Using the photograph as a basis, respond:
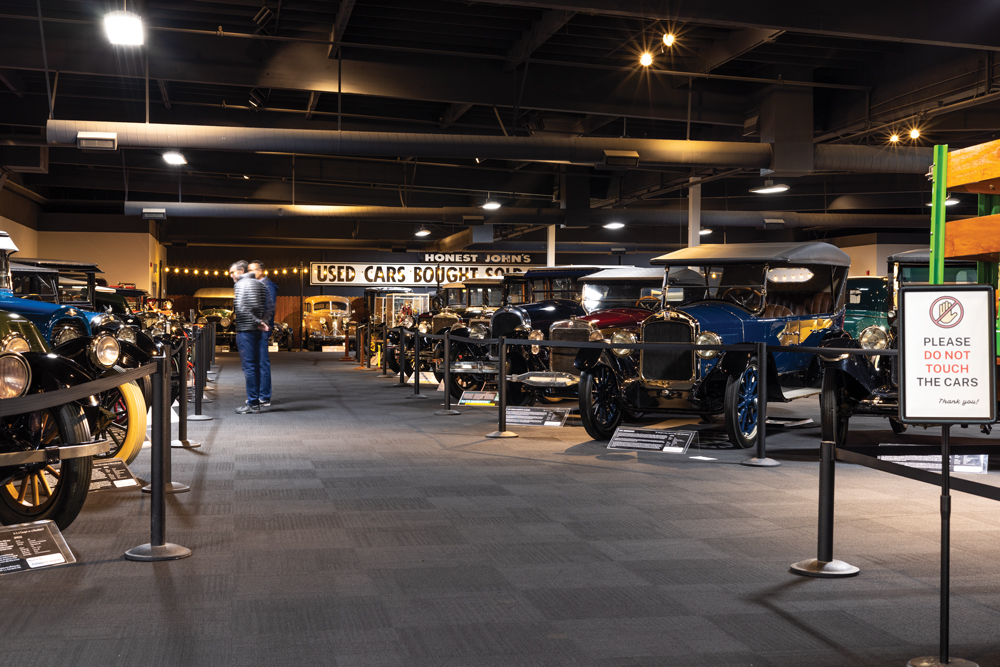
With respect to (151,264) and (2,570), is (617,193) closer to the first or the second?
(151,264)

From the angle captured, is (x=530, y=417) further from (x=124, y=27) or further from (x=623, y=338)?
(x=124, y=27)

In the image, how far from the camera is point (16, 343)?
5.27m

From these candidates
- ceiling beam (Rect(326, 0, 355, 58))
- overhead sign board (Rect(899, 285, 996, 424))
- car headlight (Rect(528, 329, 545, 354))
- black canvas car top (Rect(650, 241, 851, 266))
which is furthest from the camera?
car headlight (Rect(528, 329, 545, 354))

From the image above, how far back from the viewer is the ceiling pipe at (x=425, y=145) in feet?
38.7

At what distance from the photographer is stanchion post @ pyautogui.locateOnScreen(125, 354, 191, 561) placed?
389cm

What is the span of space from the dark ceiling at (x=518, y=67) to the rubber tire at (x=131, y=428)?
4.77 meters

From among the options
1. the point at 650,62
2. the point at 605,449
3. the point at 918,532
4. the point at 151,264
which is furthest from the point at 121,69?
the point at 151,264

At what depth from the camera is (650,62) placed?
37.6ft

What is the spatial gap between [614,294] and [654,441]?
4.83 metres

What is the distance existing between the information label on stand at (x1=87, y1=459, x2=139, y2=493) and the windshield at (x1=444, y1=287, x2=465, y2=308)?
1036 cm

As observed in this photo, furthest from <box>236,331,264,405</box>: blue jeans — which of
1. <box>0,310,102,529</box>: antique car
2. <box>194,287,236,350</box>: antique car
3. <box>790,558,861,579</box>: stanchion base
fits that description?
<box>194,287,236,350</box>: antique car

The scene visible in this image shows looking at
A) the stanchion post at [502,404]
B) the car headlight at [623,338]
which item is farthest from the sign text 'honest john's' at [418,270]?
the stanchion post at [502,404]

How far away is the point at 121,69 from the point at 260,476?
7252 mm

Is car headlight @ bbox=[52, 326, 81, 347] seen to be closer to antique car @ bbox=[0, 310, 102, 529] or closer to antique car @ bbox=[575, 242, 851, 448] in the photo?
antique car @ bbox=[0, 310, 102, 529]
